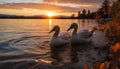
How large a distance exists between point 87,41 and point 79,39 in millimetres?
675

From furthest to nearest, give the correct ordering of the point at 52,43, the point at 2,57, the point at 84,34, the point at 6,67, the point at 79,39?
1. the point at 84,34
2. the point at 79,39
3. the point at 52,43
4. the point at 2,57
5. the point at 6,67

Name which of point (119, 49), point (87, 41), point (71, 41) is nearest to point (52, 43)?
point (71, 41)

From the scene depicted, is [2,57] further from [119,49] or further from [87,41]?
[119,49]

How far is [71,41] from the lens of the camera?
1434cm

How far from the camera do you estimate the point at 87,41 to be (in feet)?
47.7

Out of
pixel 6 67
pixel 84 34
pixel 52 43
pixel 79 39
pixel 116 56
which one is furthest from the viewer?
pixel 84 34

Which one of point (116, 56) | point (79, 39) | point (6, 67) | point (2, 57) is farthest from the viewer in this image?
point (79, 39)

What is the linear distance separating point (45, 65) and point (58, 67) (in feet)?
1.66

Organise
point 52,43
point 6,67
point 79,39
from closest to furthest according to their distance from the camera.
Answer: point 6,67 → point 52,43 → point 79,39

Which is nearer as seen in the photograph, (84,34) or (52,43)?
(52,43)

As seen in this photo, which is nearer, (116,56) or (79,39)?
(116,56)

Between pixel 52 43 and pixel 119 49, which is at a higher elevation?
pixel 119 49

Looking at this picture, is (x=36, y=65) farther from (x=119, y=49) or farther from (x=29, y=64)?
(x=119, y=49)

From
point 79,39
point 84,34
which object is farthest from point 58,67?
point 84,34
